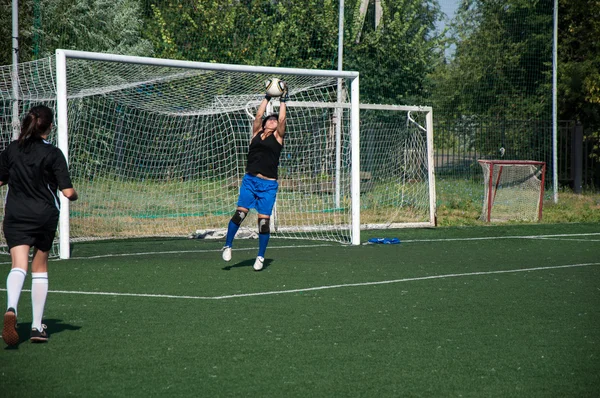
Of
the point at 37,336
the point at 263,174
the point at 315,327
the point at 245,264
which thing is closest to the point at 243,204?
the point at 263,174

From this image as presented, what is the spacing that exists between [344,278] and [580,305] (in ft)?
8.95

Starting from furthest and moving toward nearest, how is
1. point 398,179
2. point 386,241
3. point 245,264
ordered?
point 398,179 → point 386,241 → point 245,264

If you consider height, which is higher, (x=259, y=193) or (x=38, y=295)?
(x=259, y=193)

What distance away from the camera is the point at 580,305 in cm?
789

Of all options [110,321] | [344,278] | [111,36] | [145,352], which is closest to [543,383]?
[145,352]

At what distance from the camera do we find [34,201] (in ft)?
20.2

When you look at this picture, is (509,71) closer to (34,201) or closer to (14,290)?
(34,201)

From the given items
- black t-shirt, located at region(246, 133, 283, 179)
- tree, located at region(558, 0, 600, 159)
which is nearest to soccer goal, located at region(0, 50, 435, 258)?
black t-shirt, located at region(246, 133, 283, 179)

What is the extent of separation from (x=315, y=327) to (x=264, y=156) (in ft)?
12.6

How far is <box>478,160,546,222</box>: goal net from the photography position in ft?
56.0

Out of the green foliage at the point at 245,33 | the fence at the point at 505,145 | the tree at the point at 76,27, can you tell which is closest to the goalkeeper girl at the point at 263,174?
the tree at the point at 76,27

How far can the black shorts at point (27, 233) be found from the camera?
20.0 ft

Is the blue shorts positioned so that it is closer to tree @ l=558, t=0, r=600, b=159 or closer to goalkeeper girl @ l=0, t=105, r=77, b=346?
goalkeeper girl @ l=0, t=105, r=77, b=346

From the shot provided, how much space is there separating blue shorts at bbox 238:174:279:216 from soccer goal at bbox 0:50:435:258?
2681 mm
